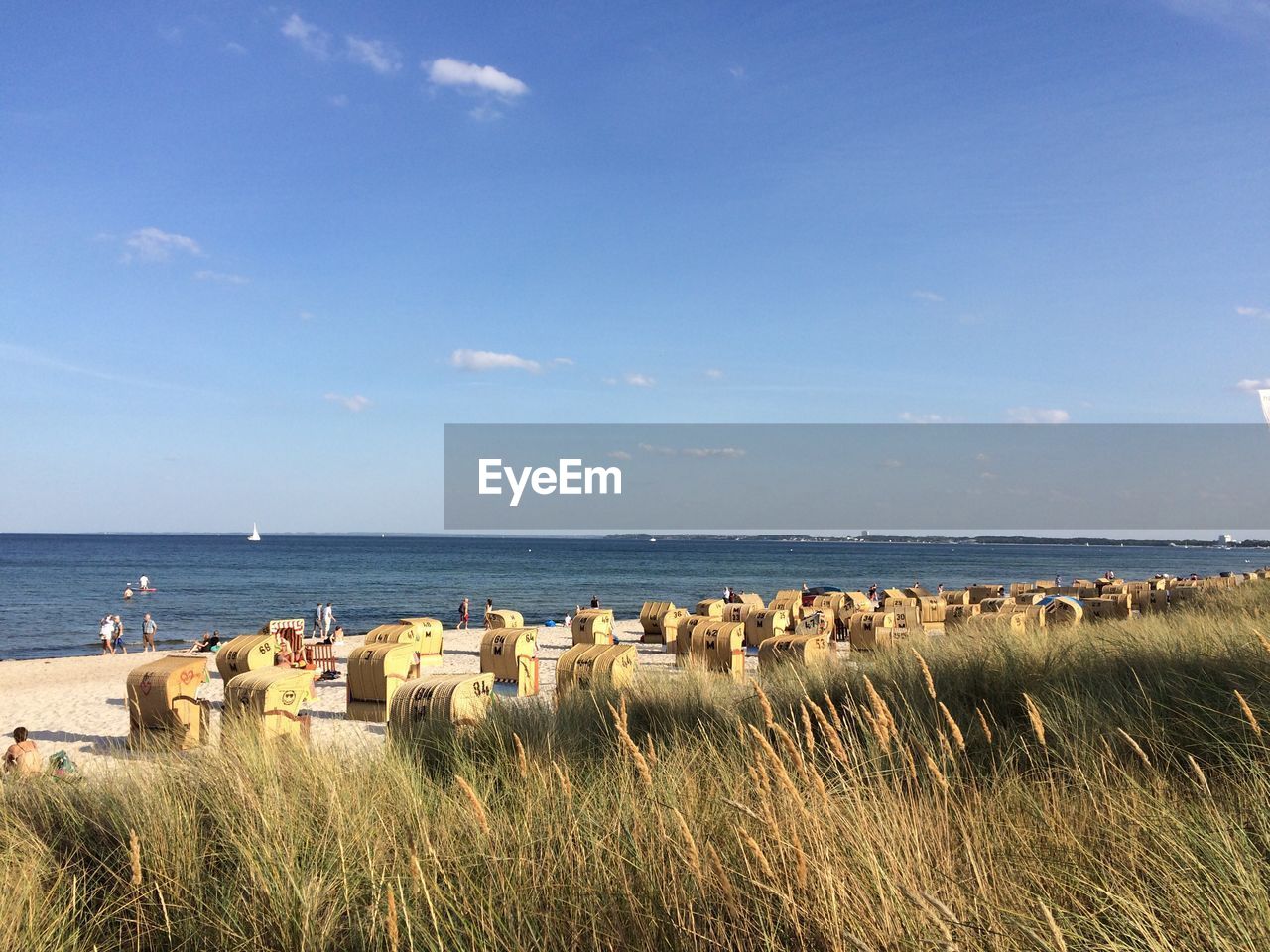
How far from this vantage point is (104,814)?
4.53 meters

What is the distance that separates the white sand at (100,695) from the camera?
1473cm

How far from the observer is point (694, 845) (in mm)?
2143

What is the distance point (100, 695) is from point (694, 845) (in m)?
22.3

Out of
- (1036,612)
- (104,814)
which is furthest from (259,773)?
(1036,612)

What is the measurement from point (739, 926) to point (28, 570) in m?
101

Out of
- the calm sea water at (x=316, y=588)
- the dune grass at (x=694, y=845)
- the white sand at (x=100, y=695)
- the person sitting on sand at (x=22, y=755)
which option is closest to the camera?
the dune grass at (x=694, y=845)

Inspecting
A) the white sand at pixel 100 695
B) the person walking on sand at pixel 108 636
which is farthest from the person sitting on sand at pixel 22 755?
the person walking on sand at pixel 108 636

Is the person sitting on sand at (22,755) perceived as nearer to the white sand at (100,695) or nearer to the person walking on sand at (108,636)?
the white sand at (100,695)

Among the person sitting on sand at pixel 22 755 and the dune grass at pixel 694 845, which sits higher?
the dune grass at pixel 694 845

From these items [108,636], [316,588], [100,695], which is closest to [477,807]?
[100,695]

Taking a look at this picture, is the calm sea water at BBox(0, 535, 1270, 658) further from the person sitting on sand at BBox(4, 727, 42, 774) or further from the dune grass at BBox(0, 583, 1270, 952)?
the dune grass at BBox(0, 583, 1270, 952)

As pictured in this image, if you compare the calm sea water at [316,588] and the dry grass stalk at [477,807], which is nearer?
the dry grass stalk at [477,807]

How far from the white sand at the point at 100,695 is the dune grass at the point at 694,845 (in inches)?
72.5

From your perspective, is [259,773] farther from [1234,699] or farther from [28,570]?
[28,570]
